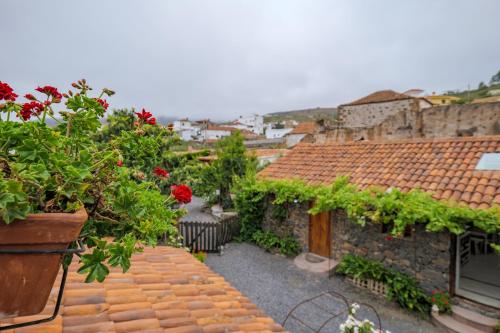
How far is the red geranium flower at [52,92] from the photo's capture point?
1.36 metres

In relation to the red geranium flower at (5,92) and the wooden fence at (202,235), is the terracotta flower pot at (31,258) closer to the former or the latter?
the red geranium flower at (5,92)

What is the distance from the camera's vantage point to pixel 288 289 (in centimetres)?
840

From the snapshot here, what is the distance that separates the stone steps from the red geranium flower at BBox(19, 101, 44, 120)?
8.43m

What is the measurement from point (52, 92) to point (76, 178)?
22.2 inches

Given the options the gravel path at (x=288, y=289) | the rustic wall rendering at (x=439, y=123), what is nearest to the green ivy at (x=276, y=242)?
the gravel path at (x=288, y=289)

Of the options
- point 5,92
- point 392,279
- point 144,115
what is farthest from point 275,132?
point 5,92

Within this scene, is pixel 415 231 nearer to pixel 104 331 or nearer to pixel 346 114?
pixel 104 331

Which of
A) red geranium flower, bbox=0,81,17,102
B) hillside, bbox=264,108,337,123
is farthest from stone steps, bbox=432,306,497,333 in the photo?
hillside, bbox=264,108,337,123

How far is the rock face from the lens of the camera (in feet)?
23.6

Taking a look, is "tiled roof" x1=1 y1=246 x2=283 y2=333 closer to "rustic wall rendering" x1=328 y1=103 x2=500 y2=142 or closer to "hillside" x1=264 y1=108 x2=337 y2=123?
"rustic wall rendering" x1=328 y1=103 x2=500 y2=142

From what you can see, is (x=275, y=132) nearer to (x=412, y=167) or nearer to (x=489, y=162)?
(x=412, y=167)

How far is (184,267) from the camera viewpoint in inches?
180

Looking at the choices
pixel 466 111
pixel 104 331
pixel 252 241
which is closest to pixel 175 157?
pixel 252 241

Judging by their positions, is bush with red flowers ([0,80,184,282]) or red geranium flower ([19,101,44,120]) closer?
bush with red flowers ([0,80,184,282])
